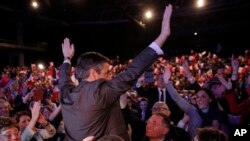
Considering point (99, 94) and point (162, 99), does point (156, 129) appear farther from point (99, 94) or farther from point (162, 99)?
point (162, 99)

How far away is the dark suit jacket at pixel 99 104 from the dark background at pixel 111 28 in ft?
41.6

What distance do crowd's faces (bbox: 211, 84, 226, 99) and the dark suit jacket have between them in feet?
9.71

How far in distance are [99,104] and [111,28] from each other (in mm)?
20308

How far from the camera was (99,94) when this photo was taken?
2658mm

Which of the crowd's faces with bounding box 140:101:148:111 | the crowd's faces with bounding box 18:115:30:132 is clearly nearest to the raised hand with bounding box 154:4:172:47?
the crowd's faces with bounding box 18:115:30:132

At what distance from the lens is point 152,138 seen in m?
3.78

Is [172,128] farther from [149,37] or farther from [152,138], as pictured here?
[149,37]

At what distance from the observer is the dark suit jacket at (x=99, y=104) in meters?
2.61

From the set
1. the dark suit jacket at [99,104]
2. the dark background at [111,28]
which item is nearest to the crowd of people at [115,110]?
the dark suit jacket at [99,104]

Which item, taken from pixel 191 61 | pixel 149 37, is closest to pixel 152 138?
pixel 191 61

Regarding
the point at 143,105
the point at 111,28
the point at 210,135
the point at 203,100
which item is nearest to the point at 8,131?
the point at 210,135

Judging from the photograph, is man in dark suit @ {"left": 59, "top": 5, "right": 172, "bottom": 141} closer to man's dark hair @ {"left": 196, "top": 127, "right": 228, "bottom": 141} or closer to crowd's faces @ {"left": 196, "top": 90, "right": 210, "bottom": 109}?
man's dark hair @ {"left": 196, "top": 127, "right": 228, "bottom": 141}

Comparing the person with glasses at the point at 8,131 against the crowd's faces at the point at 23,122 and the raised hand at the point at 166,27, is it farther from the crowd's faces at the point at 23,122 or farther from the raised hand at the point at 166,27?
the raised hand at the point at 166,27

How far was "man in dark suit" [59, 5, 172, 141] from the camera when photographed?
8.59 feet
